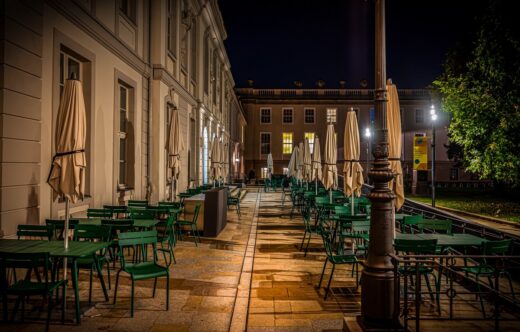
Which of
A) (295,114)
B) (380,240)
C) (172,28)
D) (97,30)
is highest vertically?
(295,114)

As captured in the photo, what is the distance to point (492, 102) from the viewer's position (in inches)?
735

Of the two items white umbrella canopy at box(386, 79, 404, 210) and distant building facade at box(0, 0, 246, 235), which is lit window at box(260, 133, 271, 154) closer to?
distant building facade at box(0, 0, 246, 235)

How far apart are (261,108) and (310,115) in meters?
6.14

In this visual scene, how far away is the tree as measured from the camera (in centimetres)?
1784

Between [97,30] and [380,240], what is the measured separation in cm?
847

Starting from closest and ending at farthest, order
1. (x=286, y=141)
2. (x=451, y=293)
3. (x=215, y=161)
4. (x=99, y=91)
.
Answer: (x=451, y=293), (x=99, y=91), (x=215, y=161), (x=286, y=141)

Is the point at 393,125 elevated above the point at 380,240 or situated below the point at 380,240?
above

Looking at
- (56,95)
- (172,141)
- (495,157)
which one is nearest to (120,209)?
(56,95)

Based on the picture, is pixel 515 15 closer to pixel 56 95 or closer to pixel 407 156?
pixel 56 95

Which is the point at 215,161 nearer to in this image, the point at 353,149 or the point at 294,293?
the point at 353,149

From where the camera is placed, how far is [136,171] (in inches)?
503

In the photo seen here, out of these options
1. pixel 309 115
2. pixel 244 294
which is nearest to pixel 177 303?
pixel 244 294

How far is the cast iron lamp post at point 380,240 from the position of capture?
169 inches

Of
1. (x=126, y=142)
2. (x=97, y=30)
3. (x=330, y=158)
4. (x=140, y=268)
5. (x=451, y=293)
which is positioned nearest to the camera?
(x=451, y=293)
